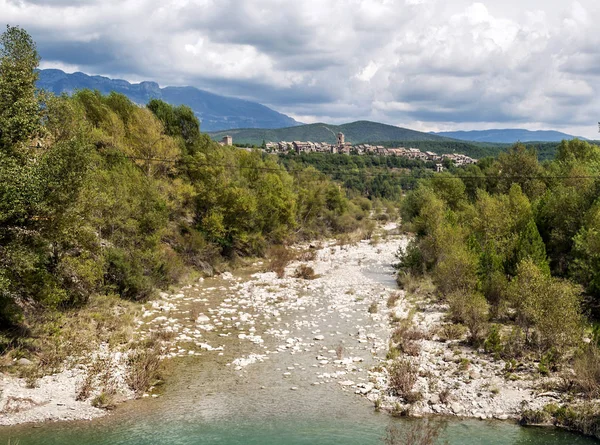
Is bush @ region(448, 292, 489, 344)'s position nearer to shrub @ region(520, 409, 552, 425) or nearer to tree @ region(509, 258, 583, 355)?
tree @ region(509, 258, 583, 355)

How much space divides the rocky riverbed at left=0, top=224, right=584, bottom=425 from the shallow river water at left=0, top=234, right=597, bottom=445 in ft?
0.49

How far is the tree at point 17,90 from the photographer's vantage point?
649 inches

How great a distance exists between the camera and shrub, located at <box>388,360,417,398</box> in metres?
16.2

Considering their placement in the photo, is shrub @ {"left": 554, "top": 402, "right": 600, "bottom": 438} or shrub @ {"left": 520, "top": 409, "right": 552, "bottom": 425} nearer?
shrub @ {"left": 554, "top": 402, "right": 600, "bottom": 438}

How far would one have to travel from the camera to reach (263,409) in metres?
15.5

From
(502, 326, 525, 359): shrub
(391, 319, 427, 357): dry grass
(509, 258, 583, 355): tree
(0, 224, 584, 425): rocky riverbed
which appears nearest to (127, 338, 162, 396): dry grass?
(0, 224, 584, 425): rocky riverbed

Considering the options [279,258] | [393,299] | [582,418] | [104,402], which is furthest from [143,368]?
[279,258]

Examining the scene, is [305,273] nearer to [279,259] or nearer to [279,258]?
[279,259]

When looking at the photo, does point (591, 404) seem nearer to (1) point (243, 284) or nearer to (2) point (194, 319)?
(2) point (194, 319)

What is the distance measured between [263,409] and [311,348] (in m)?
6.37

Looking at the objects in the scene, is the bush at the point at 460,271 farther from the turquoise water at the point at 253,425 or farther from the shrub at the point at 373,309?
the turquoise water at the point at 253,425

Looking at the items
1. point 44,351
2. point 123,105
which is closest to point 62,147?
point 44,351

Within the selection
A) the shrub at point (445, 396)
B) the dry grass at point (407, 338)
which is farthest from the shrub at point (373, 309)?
the shrub at point (445, 396)

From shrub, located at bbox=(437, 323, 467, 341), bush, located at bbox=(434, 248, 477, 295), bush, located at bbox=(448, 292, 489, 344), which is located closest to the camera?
bush, located at bbox=(448, 292, 489, 344)
